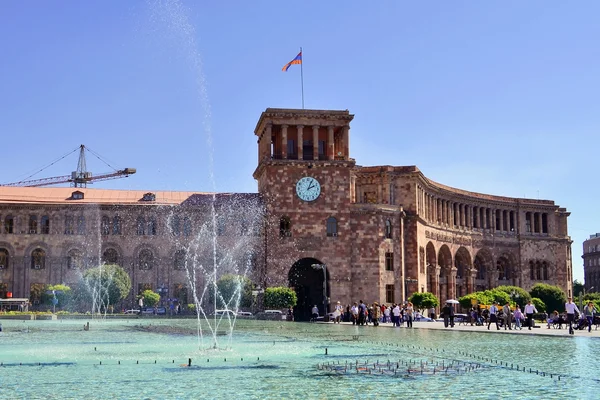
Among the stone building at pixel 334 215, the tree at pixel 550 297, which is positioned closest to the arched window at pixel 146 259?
the stone building at pixel 334 215

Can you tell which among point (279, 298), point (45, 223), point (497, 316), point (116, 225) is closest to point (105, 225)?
point (116, 225)

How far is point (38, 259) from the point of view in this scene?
7662 centimetres

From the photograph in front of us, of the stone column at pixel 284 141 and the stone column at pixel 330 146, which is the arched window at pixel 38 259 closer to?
the stone column at pixel 284 141

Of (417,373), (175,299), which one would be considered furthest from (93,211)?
(417,373)

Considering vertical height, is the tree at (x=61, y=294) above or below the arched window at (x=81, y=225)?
below

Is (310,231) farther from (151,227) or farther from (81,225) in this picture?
(81,225)

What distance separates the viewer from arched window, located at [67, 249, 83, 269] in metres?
76.1

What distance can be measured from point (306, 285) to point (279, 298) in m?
7.98

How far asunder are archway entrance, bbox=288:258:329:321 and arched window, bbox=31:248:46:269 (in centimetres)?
2761

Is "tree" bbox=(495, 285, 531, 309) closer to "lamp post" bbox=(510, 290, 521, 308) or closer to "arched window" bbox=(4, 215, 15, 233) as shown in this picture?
"lamp post" bbox=(510, 290, 521, 308)

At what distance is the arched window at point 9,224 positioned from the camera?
76.6 meters

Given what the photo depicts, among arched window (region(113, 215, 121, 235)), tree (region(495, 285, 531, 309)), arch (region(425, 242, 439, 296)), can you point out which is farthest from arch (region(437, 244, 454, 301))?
arched window (region(113, 215, 121, 235))

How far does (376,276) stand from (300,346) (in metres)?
37.0

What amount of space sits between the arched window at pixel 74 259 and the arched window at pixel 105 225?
3.19 m
